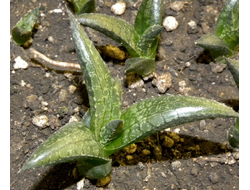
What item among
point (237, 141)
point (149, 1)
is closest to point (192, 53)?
point (149, 1)

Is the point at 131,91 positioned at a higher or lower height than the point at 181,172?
higher

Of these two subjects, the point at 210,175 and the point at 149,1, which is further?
the point at 149,1

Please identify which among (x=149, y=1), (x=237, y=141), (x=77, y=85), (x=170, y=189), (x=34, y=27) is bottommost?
(x=170, y=189)

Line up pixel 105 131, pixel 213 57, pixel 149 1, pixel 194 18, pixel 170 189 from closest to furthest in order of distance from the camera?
pixel 105 131, pixel 170 189, pixel 149 1, pixel 213 57, pixel 194 18

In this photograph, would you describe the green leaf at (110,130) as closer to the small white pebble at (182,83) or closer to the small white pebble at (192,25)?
the small white pebble at (182,83)

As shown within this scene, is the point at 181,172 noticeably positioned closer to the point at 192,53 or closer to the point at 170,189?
the point at 170,189

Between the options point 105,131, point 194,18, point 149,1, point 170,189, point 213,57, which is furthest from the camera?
point 194,18

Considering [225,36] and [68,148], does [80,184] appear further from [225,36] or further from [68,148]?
[225,36]

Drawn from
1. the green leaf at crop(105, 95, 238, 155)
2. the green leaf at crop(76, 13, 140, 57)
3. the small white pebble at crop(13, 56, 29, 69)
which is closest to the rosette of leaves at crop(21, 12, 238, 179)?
the green leaf at crop(105, 95, 238, 155)
